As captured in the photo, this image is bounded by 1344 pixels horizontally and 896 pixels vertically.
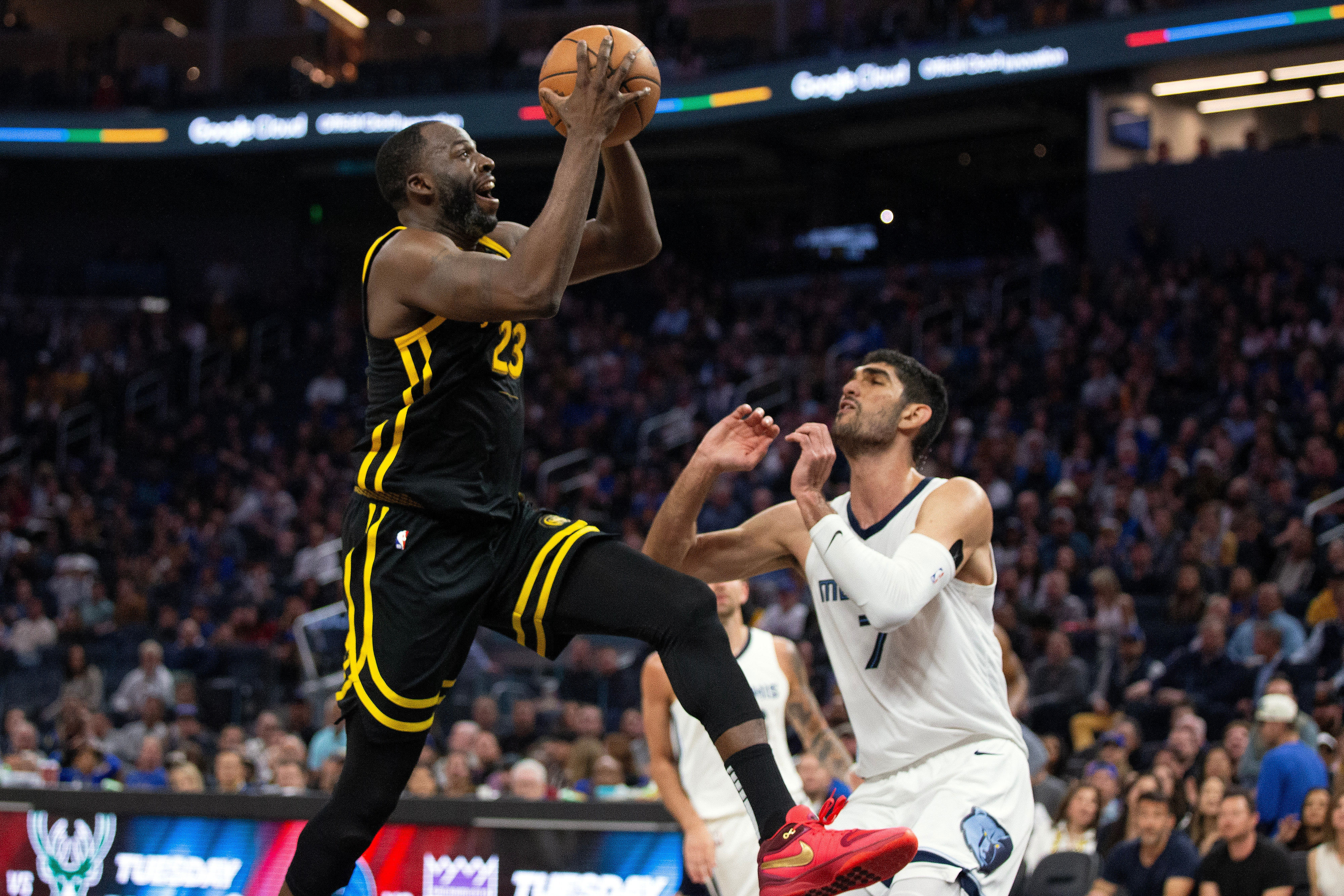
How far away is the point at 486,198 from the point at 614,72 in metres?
0.52

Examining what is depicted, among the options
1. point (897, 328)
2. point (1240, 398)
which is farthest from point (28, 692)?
point (1240, 398)

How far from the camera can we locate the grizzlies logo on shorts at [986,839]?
4.16 metres

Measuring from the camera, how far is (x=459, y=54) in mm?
24656

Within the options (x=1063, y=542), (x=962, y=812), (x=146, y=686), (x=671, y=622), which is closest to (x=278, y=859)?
(x=962, y=812)

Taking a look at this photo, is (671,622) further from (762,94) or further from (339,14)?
(339,14)

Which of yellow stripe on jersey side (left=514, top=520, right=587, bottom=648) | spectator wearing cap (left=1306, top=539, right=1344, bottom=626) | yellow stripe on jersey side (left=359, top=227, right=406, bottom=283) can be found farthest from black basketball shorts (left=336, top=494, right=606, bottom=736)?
spectator wearing cap (left=1306, top=539, right=1344, bottom=626)

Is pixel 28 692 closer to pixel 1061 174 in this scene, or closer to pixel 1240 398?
pixel 1240 398

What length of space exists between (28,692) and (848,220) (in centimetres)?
1518

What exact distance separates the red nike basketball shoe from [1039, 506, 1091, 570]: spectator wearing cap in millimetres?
9868

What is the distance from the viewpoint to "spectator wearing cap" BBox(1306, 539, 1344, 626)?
430 inches

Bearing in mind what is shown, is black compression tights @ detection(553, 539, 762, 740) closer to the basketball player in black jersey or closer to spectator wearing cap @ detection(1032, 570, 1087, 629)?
the basketball player in black jersey

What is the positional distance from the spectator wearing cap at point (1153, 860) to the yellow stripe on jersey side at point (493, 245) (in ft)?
16.6

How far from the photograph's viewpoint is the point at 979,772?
4.33 meters

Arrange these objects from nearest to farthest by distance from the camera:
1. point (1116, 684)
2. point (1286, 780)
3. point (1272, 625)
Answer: point (1286, 780)
point (1272, 625)
point (1116, 684)
